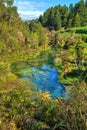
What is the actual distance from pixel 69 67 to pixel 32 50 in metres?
36.5

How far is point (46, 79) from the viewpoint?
2319 inches

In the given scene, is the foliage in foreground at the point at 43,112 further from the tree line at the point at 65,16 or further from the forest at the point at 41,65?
the tree line at the point at 65,16

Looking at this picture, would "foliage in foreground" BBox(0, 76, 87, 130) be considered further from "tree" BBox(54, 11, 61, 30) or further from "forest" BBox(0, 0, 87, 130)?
"tree" BBox(54, 11, 61, 30)

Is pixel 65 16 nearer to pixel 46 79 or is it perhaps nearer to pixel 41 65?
pixel 41 65

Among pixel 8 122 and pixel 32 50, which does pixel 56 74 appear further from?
pixel 8 122

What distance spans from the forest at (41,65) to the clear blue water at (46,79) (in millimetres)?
951

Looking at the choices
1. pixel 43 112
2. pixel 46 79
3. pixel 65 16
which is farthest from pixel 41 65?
pixel 65 16

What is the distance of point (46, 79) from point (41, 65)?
697 inches

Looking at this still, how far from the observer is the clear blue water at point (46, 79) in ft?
164

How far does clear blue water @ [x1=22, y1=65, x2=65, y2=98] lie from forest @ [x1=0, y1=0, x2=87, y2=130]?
951mm

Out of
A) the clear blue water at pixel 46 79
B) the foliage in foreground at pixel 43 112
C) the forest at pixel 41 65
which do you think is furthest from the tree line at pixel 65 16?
the foliage in foreground at pixel 43 112

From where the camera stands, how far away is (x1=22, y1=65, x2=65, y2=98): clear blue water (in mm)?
49916

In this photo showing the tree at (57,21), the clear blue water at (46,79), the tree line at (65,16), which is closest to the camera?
the clear blue water at (46,79)

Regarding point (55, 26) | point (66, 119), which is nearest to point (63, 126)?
point (66, 119)
